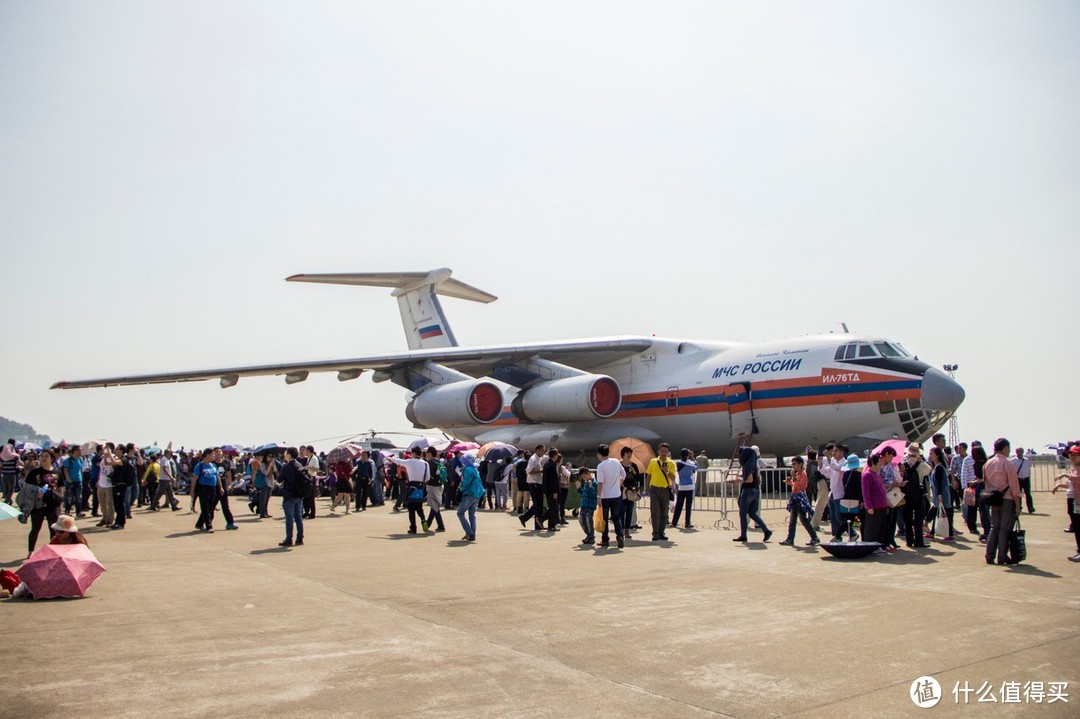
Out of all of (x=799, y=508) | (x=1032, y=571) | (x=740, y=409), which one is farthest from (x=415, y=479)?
(x=740, y=409)

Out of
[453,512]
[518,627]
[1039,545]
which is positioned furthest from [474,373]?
[518,627]

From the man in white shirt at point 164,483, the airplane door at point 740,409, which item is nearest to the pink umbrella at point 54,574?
the man in white shirt at point 164,483

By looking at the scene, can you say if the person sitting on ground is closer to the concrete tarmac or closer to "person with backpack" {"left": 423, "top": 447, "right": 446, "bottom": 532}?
the concrete tarmac

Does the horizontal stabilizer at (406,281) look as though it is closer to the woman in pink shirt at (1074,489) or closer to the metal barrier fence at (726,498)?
the metal barrier fence at (726,498)

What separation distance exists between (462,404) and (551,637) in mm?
15054

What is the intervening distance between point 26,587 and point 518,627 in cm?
396

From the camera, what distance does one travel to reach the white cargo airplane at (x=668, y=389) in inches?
651

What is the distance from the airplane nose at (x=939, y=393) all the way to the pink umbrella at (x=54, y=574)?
13796mm

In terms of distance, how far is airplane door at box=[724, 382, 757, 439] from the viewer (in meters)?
18.2

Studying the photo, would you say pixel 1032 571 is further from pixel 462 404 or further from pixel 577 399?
pixel 462 404

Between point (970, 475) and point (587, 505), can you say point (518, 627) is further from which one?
point (970, 475)

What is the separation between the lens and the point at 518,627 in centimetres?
582

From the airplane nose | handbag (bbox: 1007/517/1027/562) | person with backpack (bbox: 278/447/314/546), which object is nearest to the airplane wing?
the airplane nose

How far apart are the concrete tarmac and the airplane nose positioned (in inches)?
257
